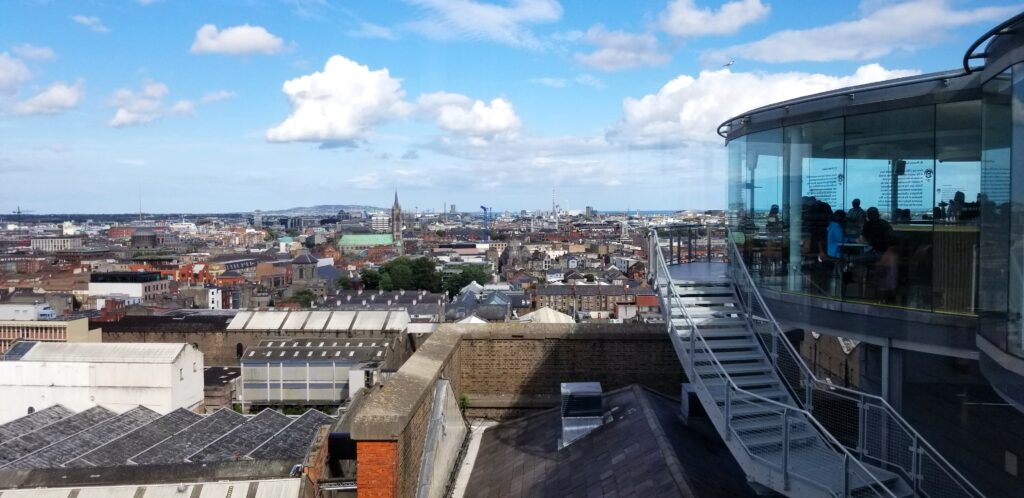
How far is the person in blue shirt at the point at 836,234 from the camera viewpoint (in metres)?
5.96

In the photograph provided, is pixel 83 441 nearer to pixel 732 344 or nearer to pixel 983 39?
pixel 732 344

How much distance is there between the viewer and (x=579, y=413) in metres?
7.77

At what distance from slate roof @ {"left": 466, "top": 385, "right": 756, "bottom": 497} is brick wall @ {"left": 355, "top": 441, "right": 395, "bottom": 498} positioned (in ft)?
5.40

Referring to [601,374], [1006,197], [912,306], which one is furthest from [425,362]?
[1006,197]

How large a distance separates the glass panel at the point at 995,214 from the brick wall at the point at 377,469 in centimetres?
391

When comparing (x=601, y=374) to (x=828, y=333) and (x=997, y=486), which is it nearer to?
(x=828, y=333)

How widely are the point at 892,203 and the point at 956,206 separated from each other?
0.52 m

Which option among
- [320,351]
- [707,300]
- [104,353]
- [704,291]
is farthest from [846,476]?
[320,351]

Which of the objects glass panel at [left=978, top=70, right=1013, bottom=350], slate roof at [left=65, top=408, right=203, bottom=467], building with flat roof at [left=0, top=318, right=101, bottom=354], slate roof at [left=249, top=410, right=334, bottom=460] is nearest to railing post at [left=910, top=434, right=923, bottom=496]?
glass panel at [left=978, top=70, right=1013, bottom=350]

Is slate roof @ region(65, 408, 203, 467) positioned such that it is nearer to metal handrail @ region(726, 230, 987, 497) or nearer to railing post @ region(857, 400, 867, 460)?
metal handrail @ region(726, 230, 987, 497)

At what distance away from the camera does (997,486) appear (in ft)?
15.7

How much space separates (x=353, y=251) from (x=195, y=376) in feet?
423

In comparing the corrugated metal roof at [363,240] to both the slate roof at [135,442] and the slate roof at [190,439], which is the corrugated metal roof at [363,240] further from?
the slate roof at [190,439]

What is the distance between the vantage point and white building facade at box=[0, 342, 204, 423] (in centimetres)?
2438
